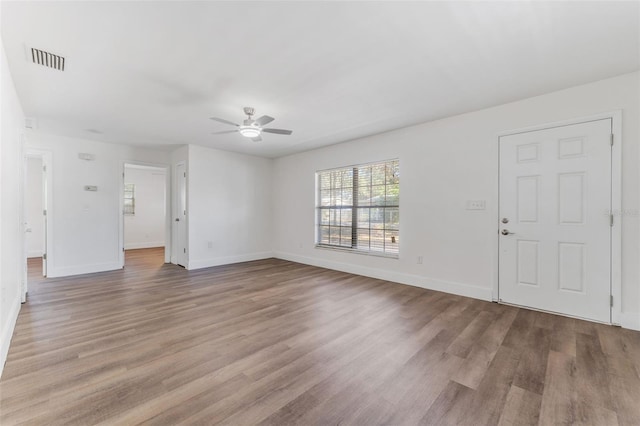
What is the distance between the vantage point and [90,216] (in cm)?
514

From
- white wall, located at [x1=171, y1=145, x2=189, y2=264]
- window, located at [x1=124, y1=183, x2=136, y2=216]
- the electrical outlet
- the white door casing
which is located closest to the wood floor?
the electrical outlet

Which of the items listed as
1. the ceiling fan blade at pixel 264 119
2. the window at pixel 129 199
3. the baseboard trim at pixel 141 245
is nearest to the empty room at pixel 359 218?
the ceiling fan blade at pixel 264 119

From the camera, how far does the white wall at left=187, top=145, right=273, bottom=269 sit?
5.51 m

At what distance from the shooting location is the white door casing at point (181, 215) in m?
5.56

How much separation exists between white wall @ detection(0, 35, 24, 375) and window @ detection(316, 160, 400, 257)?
14.5 feet

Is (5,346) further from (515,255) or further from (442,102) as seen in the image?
(515,255)

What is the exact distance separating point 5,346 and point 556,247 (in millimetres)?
5362

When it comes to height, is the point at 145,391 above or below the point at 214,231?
below

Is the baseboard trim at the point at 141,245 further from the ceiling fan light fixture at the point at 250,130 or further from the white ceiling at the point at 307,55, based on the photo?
the ceiling fan light fixture at the point at 250,130

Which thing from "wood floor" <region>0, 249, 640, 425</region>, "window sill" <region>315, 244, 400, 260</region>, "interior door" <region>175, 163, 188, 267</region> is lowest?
"wood floor" <region>0, 249, 640, 425</region>

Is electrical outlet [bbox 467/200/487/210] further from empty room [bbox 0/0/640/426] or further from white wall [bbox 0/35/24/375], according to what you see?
white wall [bbox 0/35/24/375]

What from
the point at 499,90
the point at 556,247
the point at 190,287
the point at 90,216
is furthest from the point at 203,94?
the point at 556,247

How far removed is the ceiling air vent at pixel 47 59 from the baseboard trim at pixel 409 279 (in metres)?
4.66

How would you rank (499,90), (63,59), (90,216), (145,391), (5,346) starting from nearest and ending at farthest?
(145,391) < (5,346) < (63,59) < (499,90) < (90,216)
